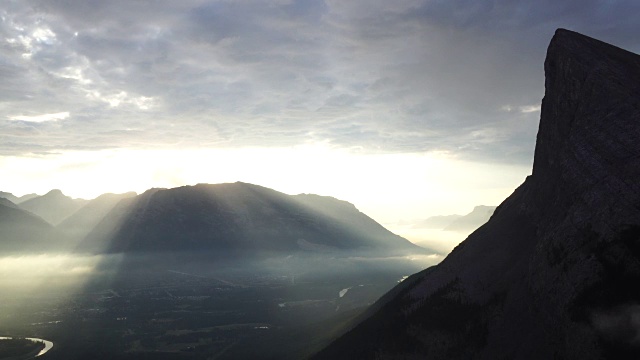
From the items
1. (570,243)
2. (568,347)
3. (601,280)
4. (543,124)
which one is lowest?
(568,347)

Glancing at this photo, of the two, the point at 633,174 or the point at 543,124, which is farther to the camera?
the point at 543,124

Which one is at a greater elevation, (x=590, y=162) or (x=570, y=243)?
(x=590, y=162)

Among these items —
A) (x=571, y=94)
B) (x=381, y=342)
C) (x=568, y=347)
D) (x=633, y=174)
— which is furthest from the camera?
(x=381, y=342)

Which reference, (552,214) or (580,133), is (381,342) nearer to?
(552,214)

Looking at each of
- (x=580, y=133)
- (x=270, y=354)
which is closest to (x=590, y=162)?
(x=580, y=133)

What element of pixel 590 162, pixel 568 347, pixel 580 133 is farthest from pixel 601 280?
pixel 580 133

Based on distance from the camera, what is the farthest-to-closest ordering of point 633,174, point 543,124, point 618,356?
1. point 543,124
2. point 633,174
3. point 618,356
